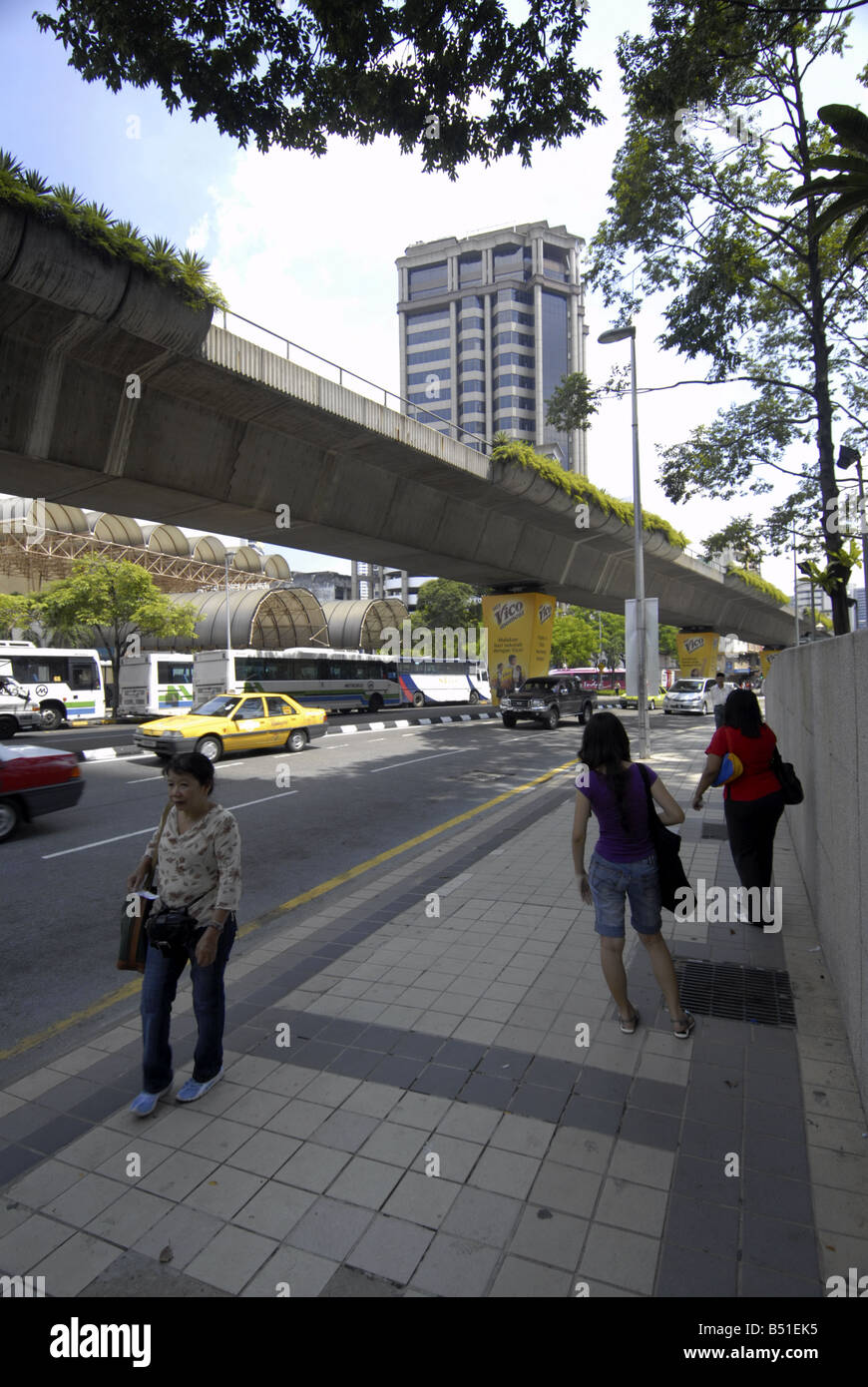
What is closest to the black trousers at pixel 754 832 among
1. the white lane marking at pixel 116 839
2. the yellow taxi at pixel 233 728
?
the white lane marking at pixel 116 839

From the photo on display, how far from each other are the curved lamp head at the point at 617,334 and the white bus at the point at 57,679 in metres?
21.9

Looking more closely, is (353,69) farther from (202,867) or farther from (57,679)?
(57,679)

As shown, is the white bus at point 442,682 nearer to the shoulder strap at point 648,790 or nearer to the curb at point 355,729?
the curb at point 355,729

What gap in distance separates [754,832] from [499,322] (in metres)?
115

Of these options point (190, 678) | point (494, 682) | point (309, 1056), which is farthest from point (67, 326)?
point (494, 682)

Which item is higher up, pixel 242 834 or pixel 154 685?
pixel 154 685

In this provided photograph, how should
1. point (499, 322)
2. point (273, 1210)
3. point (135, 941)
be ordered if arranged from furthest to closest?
point (499, 322) → point (135, 941) → point (273, 1210)

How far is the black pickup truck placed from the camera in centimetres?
2323

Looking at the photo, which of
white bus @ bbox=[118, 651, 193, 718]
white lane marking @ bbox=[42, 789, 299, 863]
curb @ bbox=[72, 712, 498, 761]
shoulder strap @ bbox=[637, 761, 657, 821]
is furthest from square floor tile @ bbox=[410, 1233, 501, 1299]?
white bus @ bbox=[118, 651, 193, 718]

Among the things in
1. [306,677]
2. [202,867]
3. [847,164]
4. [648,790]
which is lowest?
[202,867]

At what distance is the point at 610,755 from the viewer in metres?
3.80

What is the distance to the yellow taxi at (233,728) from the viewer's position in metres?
15.1

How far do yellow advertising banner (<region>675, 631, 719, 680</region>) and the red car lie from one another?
160 ft

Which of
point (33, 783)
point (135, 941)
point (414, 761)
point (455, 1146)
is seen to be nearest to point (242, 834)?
point (33, 783)
